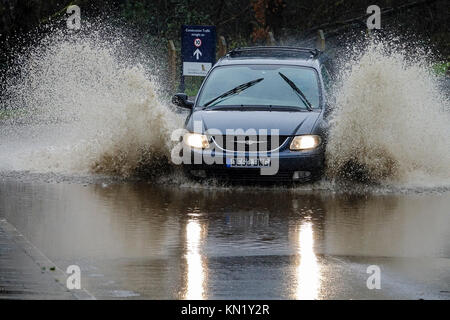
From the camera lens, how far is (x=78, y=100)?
782 inches

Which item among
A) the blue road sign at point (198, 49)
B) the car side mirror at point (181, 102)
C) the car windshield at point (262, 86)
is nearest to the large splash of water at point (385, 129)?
the car windshield at point (262, 86)

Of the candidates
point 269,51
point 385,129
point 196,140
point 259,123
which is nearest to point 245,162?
point 259,123

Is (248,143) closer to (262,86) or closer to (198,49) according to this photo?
(262,86)

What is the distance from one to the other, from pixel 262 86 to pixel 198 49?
13.1 m

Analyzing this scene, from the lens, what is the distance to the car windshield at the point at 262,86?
1664cm

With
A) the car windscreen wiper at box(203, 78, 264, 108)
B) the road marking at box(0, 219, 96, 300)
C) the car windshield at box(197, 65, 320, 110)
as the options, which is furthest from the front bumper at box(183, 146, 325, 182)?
the road marking at box(0, 219, 96, 300)

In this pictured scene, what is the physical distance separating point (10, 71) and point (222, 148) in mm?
18439

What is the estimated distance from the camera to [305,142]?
15586 millimetres

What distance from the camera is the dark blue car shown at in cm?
1538

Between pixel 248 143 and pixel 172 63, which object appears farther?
pixel 172 63

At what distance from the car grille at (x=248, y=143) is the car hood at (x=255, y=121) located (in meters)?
0.12

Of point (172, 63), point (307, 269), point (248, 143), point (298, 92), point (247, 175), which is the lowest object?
point (307, 269)

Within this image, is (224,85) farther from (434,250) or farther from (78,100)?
(434,250)

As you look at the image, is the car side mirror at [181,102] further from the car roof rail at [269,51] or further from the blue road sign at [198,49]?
the blue road sign at [198,49]
